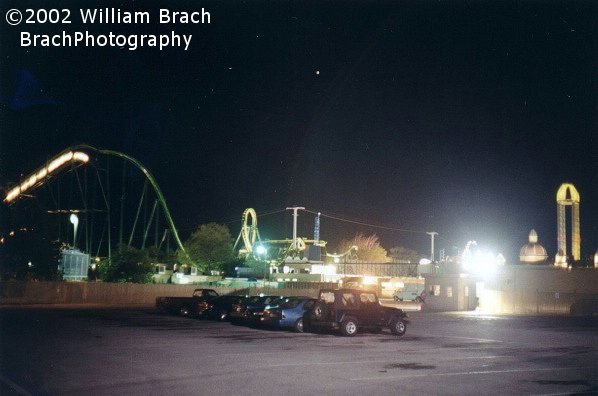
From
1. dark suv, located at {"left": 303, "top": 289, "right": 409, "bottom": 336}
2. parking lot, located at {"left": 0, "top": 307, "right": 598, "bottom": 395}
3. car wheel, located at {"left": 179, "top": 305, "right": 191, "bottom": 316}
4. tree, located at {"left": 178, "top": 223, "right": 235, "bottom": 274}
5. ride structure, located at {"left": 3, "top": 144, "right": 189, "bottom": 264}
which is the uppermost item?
ride structure, located at {"left": 3, "top": 144, "right": 189, "bottom": 264}

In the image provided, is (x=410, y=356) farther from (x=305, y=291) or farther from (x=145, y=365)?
(x=305, y=291)

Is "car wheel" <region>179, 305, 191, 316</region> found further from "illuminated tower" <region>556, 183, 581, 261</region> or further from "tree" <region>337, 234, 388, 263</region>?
"tree" <region>337, 234, 388, 263</region>

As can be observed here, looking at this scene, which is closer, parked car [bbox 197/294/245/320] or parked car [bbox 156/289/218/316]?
parked car [bbox 197/294/245/320]

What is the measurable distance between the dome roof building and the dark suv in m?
42.1

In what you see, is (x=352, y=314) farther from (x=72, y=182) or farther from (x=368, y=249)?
(x=368, y=249)

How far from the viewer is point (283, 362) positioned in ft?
47.6

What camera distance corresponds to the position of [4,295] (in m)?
42.8

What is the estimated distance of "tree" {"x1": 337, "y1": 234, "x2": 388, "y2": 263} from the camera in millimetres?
129875

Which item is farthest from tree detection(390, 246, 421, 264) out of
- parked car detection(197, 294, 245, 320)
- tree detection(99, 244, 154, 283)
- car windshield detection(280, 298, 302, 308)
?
car windshield detection(280, 298, 302, 308)

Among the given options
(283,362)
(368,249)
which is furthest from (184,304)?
(368,249)

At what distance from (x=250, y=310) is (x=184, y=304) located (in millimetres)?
8281

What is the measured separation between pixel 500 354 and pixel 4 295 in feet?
116

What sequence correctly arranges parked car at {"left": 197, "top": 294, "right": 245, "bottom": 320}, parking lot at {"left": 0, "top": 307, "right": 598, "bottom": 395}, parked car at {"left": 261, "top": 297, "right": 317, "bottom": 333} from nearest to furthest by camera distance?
parking lot at {"left": 0, "top": 307, "right": 598, "bottom": 395} → parked car at {"left": 261, "top": 297, "right": 317, "bottom": 333} → parked car at {"left": 197, "top": 294, "right": 245, "bottom": 320}

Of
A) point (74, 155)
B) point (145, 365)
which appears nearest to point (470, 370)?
point (145, 365)
